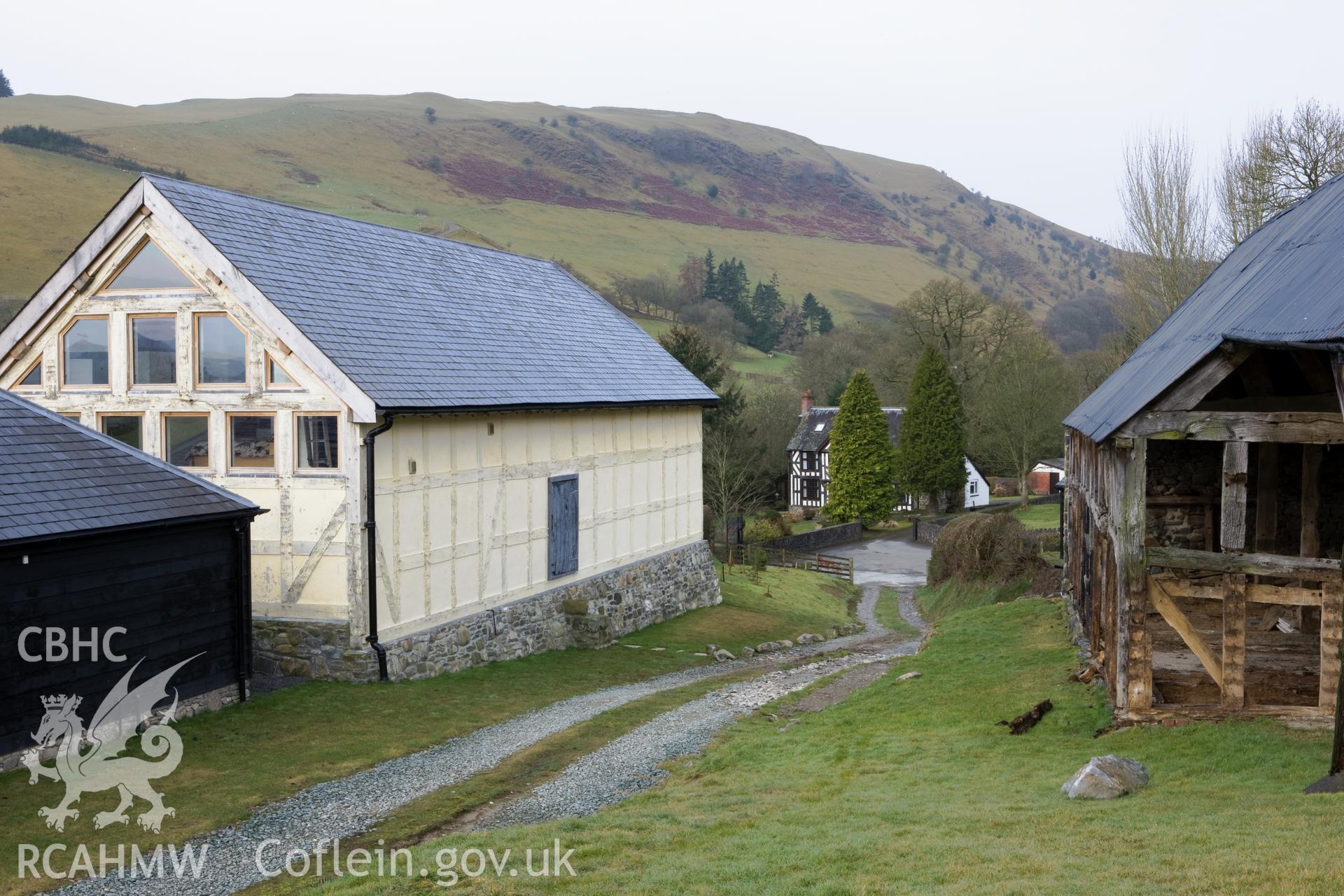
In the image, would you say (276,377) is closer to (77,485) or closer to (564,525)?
(77,485)

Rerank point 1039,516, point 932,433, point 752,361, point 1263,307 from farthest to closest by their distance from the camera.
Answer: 1. point 752,361
2. point 932,433
3. point 1039,516
4. point 1263,307

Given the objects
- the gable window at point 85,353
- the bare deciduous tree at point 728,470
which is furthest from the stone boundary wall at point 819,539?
the gable window at point 85,353

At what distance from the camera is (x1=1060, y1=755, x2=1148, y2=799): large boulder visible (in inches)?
396

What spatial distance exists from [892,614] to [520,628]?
17582 mm

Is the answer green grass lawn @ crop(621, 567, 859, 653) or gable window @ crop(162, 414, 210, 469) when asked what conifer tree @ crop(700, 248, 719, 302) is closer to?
green grass lawn @ crop(621, 567, 859, 653)

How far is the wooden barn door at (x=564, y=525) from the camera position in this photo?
23.1m

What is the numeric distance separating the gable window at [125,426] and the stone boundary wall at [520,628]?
434 cm

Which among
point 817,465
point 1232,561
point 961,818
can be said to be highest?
point 1232,561

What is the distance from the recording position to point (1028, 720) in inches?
541

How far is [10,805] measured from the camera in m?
11.5

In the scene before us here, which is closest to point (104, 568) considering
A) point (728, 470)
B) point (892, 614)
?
point (892, 614)

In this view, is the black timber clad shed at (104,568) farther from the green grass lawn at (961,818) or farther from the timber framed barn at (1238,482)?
the timber framed barn at (1238,482)

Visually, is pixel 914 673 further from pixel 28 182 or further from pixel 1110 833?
pixel 28 182

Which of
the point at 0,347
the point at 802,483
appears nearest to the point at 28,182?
the point at 802,483
